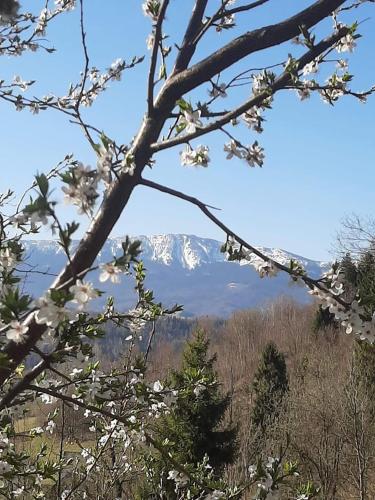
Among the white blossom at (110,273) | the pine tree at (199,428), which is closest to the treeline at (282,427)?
the pine tree at (199,428)

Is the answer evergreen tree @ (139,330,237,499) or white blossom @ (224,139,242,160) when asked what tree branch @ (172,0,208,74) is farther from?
evergreen tree @ (139,330,237,499)

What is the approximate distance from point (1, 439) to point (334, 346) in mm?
27592

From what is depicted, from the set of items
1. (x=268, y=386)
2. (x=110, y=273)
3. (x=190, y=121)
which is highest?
(x=190, y=121)

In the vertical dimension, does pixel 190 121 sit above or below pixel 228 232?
above

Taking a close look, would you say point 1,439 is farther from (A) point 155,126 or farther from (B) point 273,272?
(A) point 155,126

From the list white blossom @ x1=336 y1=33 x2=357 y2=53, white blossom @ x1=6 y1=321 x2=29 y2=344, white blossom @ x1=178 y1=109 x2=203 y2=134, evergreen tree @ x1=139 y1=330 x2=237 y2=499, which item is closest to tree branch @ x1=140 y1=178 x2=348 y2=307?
white blossom @ x1=178 y1=109 x2=203 y2=134

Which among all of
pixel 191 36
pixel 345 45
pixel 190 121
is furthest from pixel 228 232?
pixel 345 45

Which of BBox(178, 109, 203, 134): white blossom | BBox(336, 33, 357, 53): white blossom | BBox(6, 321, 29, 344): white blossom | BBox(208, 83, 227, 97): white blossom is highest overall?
BBox(336, 33, 357, 53): white blossom

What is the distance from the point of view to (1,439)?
266cm

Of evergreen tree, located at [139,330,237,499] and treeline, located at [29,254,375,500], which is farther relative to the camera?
evergreen tree, located at [139,330,237,499]

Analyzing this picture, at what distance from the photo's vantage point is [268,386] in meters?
19.8

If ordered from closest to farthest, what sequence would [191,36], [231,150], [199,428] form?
[191,36]
[231,150]
[199,428]

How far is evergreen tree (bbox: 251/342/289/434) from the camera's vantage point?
1875 cm

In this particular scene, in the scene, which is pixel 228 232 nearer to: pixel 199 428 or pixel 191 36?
pixel 191 36
